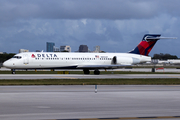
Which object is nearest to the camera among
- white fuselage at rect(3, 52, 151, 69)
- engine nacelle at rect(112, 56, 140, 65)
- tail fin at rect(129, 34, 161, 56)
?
white fuselage at rect(3, 52, 151, 69)

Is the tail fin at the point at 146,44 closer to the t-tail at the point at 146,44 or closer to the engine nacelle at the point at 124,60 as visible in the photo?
the t-tail at the point at 146,44

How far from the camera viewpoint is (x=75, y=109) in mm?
13070

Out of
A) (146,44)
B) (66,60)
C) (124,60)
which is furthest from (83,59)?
(146,44)

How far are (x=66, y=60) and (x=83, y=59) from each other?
3.35m

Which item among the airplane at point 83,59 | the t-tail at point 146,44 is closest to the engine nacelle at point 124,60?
the airplane at point 83,59

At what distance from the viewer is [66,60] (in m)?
47.5

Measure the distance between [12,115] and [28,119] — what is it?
1.14 metres

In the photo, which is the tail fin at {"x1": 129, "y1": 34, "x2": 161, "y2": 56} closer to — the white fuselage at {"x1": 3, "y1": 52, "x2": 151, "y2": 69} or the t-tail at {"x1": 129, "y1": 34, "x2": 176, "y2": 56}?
the t-tail at {"x1": 129, "y1": 34, "x2": 176, "y2": 56}

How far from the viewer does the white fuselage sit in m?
46.0

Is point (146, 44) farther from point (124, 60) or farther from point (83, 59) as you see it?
point (83, 59)

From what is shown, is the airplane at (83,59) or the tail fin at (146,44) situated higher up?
the tail fin at (146,44)

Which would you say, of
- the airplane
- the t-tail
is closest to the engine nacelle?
the airplane

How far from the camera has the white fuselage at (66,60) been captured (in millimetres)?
45969

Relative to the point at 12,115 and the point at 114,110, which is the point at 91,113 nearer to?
the point at 114,110
